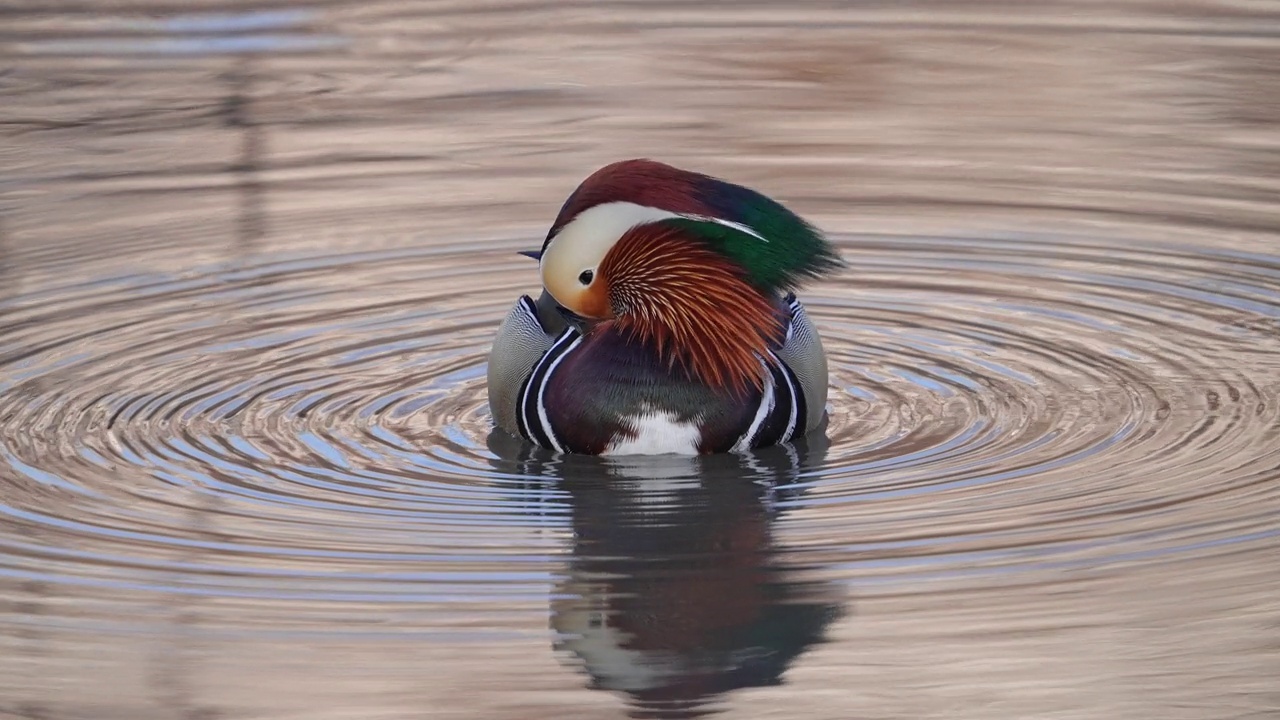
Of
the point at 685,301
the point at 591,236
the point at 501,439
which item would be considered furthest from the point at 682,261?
the point at 501,439

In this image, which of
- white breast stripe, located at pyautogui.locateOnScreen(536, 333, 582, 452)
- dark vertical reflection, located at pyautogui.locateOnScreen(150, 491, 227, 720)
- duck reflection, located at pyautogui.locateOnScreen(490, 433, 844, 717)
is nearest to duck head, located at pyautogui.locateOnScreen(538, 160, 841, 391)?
white breast stripe, located at pyautogui.locateOnScreen(536, 333, 582, 452)

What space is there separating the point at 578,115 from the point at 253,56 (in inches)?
104

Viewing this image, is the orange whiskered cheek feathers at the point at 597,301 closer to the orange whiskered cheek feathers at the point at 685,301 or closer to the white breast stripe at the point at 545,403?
the orange whiskered cheek feathers at the point at 685,301

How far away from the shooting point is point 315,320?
10.6 metres

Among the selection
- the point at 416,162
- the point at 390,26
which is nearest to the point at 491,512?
the point at 416,162

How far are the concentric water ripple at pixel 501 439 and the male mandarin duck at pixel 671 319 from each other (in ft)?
0.51

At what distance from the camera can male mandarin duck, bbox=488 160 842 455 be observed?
8305mm

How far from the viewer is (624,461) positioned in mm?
8602

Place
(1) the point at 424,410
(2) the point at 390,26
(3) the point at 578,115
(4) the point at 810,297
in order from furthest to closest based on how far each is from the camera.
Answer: (2) the point at 390,26 → (3) the point at 578,115 → (4) the point at 810,297 → (1) the point at 424,410

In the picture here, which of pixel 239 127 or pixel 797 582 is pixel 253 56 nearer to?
pixel 239 127

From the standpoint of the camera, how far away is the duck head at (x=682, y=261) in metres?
8.30

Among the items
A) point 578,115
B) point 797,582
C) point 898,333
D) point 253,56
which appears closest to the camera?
point 797,582

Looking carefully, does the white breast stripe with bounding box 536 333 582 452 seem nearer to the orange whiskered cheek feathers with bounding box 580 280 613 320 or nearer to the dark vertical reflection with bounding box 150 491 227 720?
the orange whiskered cheek feathers with bounding box 580 280 613 320

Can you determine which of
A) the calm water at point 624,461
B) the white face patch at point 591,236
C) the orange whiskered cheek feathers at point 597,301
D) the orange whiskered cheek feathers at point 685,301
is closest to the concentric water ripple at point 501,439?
the calm water at point 624,461
